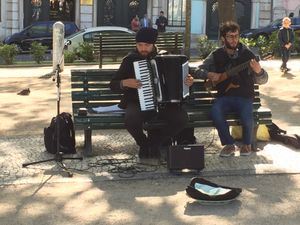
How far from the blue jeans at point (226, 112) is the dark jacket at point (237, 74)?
8cm

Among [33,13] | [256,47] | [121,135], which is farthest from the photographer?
[33,13]

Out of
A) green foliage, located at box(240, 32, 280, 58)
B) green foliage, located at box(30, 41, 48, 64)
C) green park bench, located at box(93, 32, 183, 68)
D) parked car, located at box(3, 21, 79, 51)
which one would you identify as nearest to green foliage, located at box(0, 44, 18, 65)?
green foliage, located at box(30, 41, 48, 64)

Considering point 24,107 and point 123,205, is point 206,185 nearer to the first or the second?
point 123,205

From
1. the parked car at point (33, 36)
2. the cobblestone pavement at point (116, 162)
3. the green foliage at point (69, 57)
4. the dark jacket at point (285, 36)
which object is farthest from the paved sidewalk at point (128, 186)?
the parked car at point (33, 36)

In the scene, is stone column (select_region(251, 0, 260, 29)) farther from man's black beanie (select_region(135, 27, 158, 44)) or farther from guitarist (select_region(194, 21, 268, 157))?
man's black beanie (select_region(135, 27, 158, 44))

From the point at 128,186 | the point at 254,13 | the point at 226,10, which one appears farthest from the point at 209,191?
the point at 254,13

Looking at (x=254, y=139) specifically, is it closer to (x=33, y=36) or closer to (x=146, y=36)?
(x=146, y=36)

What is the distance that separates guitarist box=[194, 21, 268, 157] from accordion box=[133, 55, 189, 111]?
49 centimetres

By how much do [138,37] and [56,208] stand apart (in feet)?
7.01

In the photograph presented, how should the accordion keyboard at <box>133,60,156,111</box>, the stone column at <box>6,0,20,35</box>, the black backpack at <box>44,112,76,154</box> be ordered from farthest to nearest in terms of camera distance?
the stone column at <box>6,0,20,35</box> → the black backpack at <box>44,112,76,154</box> → the accordion keyboard at <box>133,60,156,111</box>

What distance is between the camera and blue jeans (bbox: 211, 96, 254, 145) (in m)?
6.37

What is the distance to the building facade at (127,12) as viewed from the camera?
98.1ft

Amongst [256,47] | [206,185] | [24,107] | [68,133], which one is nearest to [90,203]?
[206,185]

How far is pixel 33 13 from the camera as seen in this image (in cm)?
3047
